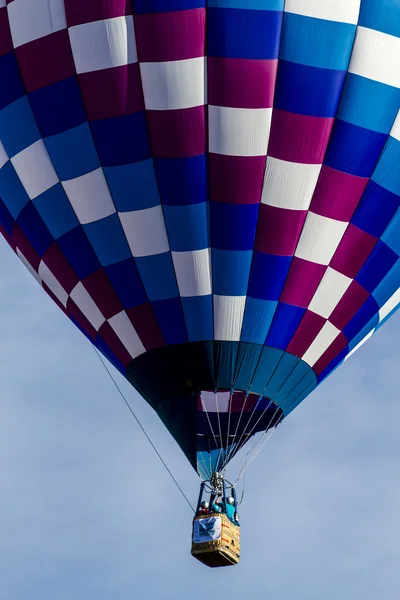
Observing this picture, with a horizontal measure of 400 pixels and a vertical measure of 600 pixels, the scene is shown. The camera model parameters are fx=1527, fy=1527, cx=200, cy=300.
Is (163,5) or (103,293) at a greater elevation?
(163,5)

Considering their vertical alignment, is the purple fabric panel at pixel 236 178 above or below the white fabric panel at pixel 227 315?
above

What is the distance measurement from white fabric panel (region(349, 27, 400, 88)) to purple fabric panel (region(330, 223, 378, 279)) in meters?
1.37

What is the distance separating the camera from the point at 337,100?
43.9ft

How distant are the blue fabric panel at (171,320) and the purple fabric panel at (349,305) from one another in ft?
4.59

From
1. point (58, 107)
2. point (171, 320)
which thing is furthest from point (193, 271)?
point (58, 107)

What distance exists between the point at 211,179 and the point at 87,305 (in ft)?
5.74

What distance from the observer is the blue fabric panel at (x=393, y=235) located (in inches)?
548

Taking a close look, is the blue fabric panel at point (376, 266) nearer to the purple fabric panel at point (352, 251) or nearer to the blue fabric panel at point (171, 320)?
the purple fabric panel at point (352, 251)

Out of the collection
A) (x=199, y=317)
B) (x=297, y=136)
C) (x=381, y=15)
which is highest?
(x=381, y=15)

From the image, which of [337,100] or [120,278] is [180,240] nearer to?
[120,278]

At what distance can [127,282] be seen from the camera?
13789mm

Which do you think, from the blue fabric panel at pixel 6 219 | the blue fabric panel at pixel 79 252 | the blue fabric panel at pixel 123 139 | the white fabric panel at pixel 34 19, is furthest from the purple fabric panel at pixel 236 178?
the blue fabric panel at pixel 6 219

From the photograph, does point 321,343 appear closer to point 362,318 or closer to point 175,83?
point 362,318

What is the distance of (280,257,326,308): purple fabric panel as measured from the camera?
1370cm
